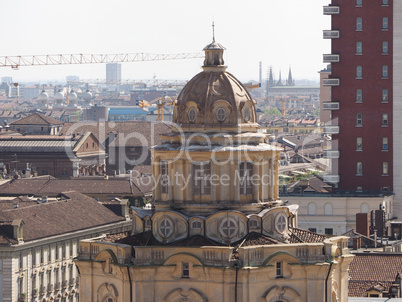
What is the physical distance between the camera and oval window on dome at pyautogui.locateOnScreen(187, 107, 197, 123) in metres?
80.3

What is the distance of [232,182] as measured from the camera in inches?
3123

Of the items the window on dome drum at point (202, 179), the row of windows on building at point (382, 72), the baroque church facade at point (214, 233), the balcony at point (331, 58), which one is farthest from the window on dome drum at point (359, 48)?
the window on dome drum at point (202, 179)

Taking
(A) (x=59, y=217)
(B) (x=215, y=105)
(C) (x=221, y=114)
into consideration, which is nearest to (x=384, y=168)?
(A) (x=59, y=217)

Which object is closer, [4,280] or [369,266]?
[369,266]

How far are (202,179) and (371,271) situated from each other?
31255 mm

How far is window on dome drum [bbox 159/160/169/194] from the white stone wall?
3558 inches

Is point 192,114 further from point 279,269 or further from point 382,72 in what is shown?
point 382,72

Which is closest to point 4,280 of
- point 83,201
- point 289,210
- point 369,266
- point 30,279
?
point 30,279

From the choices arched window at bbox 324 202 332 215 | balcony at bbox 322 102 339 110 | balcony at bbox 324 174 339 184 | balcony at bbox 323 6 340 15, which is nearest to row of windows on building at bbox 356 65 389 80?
balcony at bbox 322 102 339 110

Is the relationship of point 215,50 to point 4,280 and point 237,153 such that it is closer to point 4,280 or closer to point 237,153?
point 237,153

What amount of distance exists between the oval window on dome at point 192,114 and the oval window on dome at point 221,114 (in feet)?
3.67

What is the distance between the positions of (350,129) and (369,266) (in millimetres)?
64727

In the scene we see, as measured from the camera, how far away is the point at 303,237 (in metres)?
81.1

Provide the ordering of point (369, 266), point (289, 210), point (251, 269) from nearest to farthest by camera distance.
A: point (251, 269)
point (289, 210)
point (369, 266)
